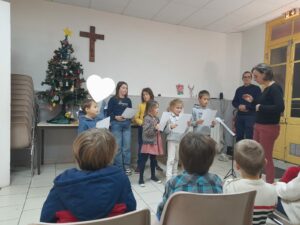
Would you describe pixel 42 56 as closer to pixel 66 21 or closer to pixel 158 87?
pixel 66 21

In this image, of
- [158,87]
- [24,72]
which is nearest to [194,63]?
[158,87]

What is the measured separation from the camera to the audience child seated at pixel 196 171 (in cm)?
116

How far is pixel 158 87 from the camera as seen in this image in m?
4.76

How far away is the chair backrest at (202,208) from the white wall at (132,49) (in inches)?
139

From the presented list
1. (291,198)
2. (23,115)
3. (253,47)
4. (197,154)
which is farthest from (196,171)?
(253,47)

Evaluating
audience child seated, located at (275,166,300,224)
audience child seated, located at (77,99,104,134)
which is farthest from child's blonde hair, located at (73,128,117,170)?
audience child seated, located at (77,99,104,134)

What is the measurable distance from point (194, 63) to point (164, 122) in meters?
2.49

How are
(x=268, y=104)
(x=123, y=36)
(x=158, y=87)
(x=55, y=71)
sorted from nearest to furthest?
1. (x=268, y=104)
2. (x=55, y=71)
3. (x=123, y=36)
4. (x=158, y=87)

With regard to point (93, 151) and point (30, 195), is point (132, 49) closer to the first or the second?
point (30, 195)

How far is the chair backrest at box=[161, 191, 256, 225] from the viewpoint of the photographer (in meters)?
0.94

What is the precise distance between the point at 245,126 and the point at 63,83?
2.95 m

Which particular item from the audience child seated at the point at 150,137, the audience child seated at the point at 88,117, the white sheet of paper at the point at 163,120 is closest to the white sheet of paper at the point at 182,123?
the white sheet of paper at the point at 163,120

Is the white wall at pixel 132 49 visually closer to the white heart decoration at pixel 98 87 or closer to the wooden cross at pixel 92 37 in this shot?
the wooden cross at pixel 92 37

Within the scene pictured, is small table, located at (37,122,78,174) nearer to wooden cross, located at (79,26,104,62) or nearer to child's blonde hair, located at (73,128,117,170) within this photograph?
wooden cross, located at (79,26,104,62)
